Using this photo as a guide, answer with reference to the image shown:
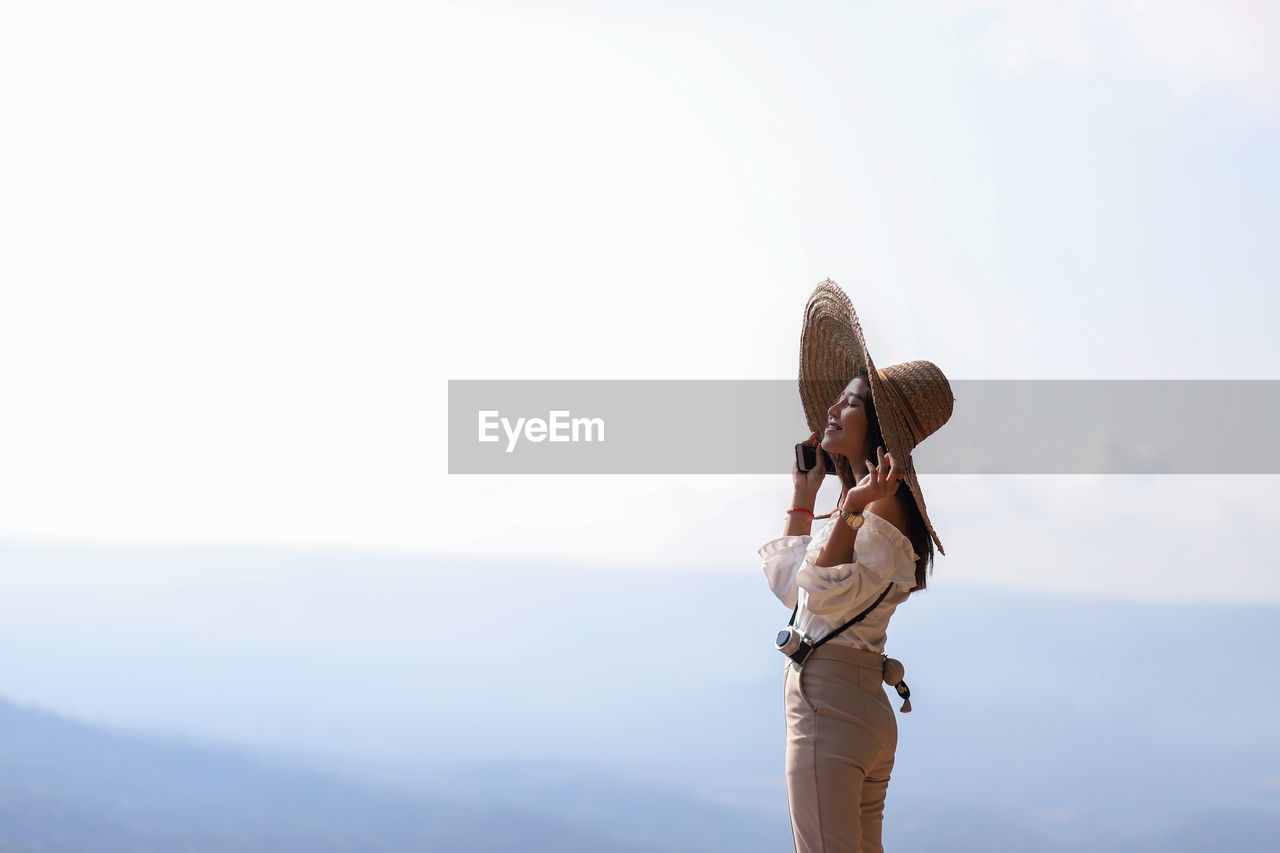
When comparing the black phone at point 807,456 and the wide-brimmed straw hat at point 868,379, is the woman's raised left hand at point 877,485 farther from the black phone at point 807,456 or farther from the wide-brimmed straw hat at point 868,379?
the black phone at point 807,456

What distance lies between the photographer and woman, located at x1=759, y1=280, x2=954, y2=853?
2586 mm

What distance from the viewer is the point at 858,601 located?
2.67 metres

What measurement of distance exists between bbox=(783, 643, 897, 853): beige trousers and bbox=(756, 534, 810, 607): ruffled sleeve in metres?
0.22

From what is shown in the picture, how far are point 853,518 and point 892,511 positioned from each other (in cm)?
15

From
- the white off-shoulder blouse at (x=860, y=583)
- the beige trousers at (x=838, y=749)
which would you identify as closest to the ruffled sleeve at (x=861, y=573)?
Answer: the white off-shoulder blouse at (x=860, y=583)

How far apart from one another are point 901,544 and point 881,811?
66 centimetres

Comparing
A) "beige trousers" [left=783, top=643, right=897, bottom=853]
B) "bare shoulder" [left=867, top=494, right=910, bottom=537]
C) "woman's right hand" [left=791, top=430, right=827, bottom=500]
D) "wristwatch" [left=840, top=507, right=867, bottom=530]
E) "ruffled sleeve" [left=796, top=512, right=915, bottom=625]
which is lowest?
"beige trousers" [left=783, top=643, right=897, bottom=853]

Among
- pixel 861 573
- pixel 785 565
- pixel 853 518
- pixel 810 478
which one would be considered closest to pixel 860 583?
pixel 861 573

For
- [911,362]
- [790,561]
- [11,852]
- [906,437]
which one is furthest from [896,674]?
[11,852]

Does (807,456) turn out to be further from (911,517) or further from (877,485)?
(877,485)

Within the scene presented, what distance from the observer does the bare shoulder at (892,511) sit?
2688mm

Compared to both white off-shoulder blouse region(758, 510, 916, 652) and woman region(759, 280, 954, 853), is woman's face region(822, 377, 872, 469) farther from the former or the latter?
white off-shoulder blouse region(758, 510, 916, 652)

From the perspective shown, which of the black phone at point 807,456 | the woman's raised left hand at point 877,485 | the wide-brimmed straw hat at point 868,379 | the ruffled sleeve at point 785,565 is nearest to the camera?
the woman's raised left hand at point 877,485

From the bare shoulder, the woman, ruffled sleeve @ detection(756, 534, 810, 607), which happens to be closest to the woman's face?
the woman
